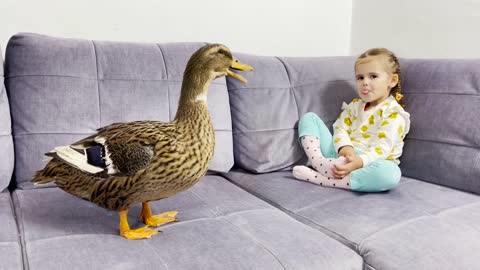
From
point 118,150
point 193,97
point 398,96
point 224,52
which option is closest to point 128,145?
point 118,150

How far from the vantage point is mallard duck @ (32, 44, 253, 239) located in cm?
94

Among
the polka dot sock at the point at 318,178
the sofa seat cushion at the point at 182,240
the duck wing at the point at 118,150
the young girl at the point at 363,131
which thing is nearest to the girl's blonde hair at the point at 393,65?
the young girl at the point at 363,131

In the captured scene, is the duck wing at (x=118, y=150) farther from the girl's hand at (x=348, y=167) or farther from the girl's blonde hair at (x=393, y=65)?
the girl's blonde hair at (x=393, y=65)

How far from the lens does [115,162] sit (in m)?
0.94

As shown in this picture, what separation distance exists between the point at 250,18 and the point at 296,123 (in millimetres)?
705

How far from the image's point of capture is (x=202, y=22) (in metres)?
1.96

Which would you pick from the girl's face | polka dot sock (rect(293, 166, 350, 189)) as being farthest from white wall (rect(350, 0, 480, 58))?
polka dot sock (rect(293, 166, 350, 189))

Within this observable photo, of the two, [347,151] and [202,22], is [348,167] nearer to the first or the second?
[347,151]

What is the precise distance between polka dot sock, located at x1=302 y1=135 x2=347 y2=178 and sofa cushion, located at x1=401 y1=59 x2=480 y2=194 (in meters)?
0.29

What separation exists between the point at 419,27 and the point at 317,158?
0.99m

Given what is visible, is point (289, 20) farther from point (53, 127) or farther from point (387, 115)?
point (53, 127)

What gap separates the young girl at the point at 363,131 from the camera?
1.47 metres

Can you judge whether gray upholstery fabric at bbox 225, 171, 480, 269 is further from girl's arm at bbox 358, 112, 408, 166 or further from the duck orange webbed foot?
the duck orange webbed foot

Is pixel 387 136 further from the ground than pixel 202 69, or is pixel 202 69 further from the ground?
pixel 202 69
